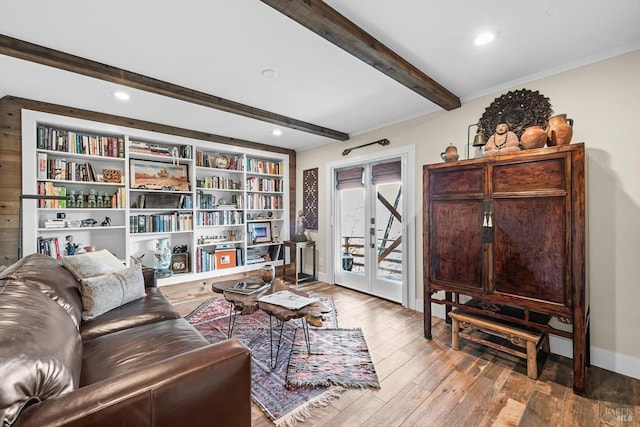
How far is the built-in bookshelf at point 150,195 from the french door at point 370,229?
1.28 m

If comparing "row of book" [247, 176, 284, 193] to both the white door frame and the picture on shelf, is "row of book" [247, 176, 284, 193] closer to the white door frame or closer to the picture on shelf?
the picture on shelf

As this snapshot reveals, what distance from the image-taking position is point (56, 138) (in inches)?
127

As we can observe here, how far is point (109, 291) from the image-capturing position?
2.04 meters

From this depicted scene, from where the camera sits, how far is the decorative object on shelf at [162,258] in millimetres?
3990

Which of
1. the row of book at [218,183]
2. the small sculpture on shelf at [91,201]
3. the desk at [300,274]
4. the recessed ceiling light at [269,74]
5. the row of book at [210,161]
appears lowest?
the desk at [300,274]

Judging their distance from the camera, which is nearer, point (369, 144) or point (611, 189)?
point (611, 189)

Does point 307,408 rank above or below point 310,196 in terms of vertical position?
below

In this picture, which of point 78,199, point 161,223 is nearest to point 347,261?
point 161,223

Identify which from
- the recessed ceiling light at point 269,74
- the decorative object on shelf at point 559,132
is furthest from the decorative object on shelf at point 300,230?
the decorative object on shelf at point 559,132

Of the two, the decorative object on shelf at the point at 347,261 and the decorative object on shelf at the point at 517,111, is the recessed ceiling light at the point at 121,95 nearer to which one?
the decorative object on shelf at the point at 347,261

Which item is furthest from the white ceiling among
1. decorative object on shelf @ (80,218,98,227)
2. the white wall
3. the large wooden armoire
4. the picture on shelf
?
decorative object on shelf @ (80,218,98,227)

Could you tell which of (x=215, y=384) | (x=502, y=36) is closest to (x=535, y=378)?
(x=215, y=384)

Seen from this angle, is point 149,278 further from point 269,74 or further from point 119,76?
point 269,74

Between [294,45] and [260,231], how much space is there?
360 centimetres
